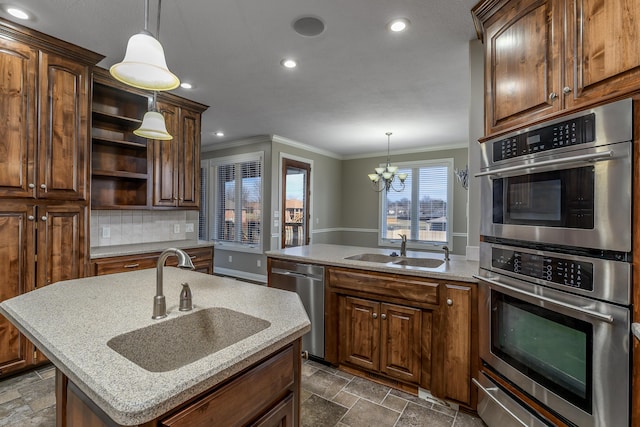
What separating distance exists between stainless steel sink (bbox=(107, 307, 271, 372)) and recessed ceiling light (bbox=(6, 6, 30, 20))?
96.6 inches

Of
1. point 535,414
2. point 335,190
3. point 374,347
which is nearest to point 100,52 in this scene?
point 374,347

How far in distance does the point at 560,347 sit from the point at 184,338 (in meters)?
1.68

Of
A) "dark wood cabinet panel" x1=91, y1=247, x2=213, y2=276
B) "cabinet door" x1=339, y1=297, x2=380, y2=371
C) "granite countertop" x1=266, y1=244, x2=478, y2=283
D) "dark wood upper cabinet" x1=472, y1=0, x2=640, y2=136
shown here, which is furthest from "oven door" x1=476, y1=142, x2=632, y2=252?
"dark wood cabinet panel" x1=91, y1=247, x2=213, y2=276

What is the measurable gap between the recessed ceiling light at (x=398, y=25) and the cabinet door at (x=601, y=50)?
3.40 feet

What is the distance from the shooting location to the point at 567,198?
1.36 m

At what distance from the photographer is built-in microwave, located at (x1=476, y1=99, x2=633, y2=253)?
1.17m

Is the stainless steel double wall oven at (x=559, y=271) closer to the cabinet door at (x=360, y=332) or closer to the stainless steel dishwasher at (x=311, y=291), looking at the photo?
the cabinet door at (x=360, y=332)

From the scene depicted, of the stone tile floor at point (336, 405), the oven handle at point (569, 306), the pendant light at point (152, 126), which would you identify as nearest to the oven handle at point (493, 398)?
the stone tile floor at point (336, 405)

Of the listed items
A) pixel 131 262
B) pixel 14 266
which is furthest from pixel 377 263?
pixel 14 266

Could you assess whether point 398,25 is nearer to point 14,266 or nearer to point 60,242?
point 60,242

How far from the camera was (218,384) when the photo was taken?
0.88 m

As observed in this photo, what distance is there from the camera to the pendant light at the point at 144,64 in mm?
1284

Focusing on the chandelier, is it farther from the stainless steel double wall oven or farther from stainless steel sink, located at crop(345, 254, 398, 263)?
the stainless steel double wall oven

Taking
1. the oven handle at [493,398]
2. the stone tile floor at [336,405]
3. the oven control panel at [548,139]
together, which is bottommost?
the stone tile floor at [336,405]
